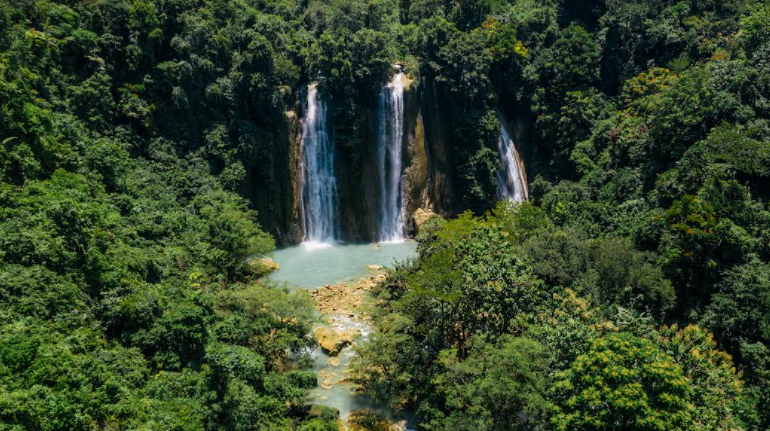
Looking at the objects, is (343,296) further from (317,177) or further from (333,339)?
(317,177)

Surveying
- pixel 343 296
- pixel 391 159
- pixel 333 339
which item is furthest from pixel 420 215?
pixel 333 339

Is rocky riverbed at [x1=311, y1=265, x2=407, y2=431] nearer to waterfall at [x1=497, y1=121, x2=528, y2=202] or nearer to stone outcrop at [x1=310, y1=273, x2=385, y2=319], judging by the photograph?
stone outcrop at [x1=310, y1=273, x2=385, y2=319]

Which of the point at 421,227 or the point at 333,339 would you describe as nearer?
the point at 333,339

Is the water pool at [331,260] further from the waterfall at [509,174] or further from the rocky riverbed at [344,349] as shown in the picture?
the waterfall at [509,174]

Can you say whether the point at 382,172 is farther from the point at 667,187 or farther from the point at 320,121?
the point at 667,187

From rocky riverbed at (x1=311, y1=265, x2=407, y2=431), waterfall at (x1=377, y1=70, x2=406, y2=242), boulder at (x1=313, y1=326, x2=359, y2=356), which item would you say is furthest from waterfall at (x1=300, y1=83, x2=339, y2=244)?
boulder at (x1=313, y1=326, x2=359, y2=356)

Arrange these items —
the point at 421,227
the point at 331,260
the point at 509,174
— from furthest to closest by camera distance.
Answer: the point at 509,174 < the point at 331,260 < the point at 421,227
